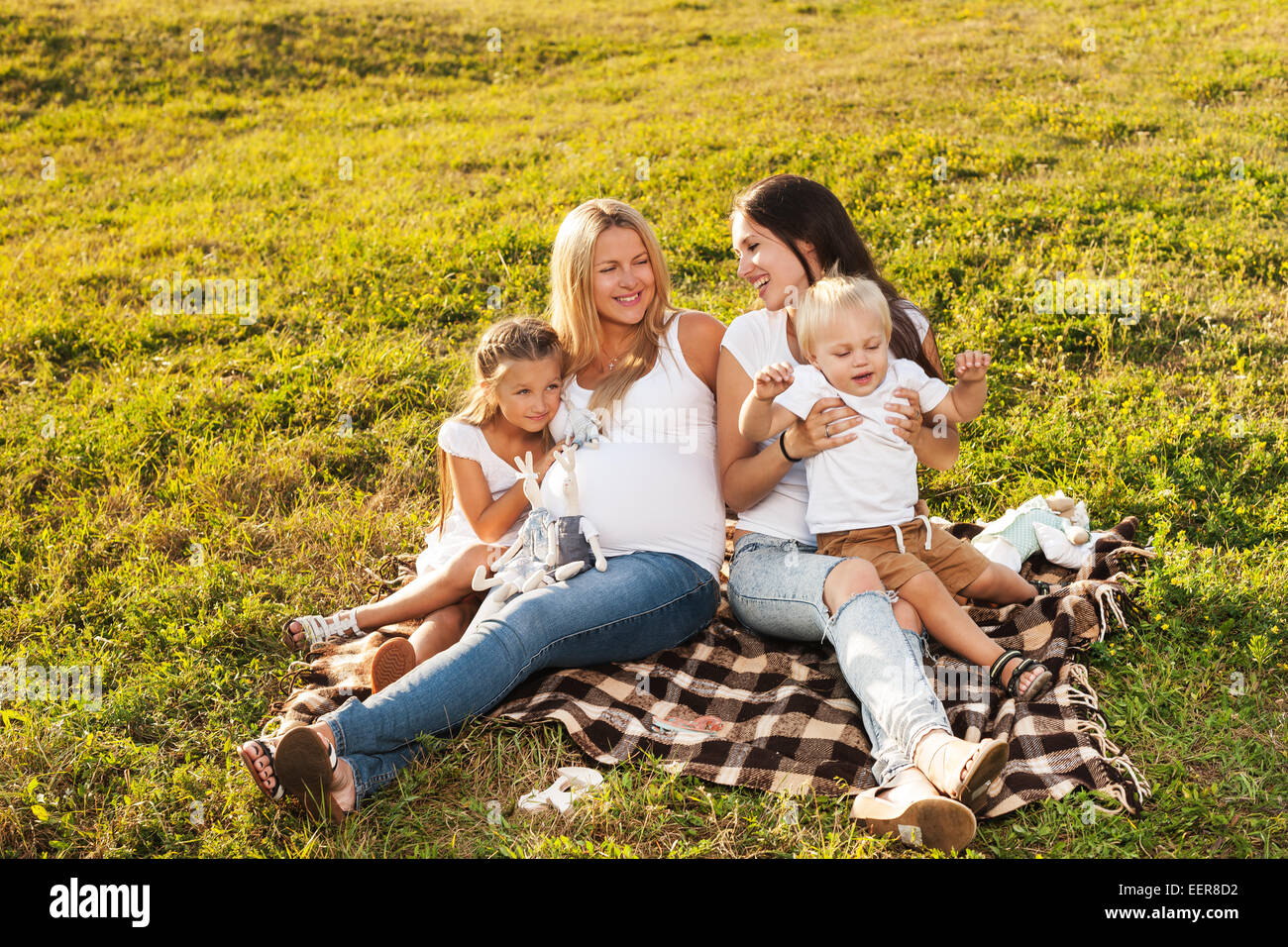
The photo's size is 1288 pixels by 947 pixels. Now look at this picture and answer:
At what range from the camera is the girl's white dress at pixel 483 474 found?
4422mm

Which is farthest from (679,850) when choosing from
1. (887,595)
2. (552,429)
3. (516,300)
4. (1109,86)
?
(1109,86)

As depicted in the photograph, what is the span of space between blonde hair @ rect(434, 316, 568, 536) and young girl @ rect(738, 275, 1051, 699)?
0.96 metres

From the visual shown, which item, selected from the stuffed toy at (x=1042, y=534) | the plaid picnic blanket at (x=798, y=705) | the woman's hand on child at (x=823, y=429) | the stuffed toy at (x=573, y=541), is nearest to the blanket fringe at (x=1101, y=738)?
the plaid picnic blanket at (x=798, y=705)

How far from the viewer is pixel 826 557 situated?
3.86m

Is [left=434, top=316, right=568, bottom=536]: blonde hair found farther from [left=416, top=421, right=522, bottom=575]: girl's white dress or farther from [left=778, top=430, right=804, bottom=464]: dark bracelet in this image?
[left=778, top=430, right=804, bottom=464]: dark bracelet

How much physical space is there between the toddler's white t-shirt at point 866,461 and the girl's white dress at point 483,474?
4.24 feet

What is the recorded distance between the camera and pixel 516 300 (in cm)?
771

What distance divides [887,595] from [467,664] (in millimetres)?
1519

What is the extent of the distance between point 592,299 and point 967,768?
2394 millimetres

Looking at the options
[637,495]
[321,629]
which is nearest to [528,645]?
[637,495]

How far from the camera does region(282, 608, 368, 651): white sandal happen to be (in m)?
4.34

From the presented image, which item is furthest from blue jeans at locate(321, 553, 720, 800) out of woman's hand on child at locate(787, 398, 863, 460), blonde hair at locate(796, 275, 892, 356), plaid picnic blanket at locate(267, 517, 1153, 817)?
blonde hair at locate(796, 275, 892, 356)

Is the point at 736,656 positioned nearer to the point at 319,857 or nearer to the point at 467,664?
the point at 467,664

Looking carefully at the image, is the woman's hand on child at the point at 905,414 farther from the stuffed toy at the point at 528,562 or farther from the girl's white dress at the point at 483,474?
the girl's white dress at the point at 483,474
